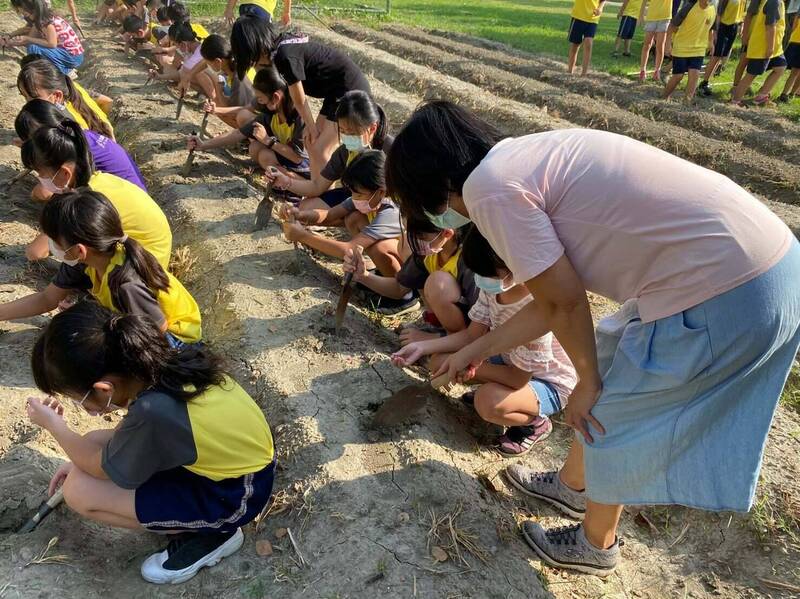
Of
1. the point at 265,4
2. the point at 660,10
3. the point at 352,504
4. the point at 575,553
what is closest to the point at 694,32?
the point at 660,10

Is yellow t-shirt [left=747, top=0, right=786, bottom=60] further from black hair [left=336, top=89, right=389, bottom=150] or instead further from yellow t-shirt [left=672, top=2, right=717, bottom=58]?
black hair [left=336, top=89, right=389, bottom=150]

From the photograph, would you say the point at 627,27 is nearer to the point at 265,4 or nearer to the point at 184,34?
the point at 265,4

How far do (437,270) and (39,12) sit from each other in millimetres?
6118

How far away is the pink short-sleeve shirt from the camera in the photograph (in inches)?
61.6

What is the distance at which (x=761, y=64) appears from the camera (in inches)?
363

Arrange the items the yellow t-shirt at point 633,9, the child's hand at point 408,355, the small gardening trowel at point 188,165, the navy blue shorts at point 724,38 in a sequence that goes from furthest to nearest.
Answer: the yellow t-shirt at point 633,9 < the navy blue shorts at point 724,38 < the small gardening trowel at point 188,165 < the child's hand at point 408,355

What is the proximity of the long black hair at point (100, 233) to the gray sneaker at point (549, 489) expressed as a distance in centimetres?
177

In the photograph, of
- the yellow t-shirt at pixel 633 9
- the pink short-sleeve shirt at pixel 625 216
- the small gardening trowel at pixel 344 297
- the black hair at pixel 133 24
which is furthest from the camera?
the yellow t-shirt at pixel 633 9

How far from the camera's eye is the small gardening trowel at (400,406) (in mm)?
2848

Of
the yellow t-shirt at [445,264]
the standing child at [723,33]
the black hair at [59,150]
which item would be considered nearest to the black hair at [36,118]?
the black hair at [59,150]

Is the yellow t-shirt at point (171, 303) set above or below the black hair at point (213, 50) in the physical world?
below

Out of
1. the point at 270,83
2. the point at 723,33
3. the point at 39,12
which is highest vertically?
the point at 723,33

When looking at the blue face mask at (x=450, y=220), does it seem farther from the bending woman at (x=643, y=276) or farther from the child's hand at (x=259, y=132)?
the child's hand at (x=259, y=132)

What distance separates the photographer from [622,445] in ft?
6.07
